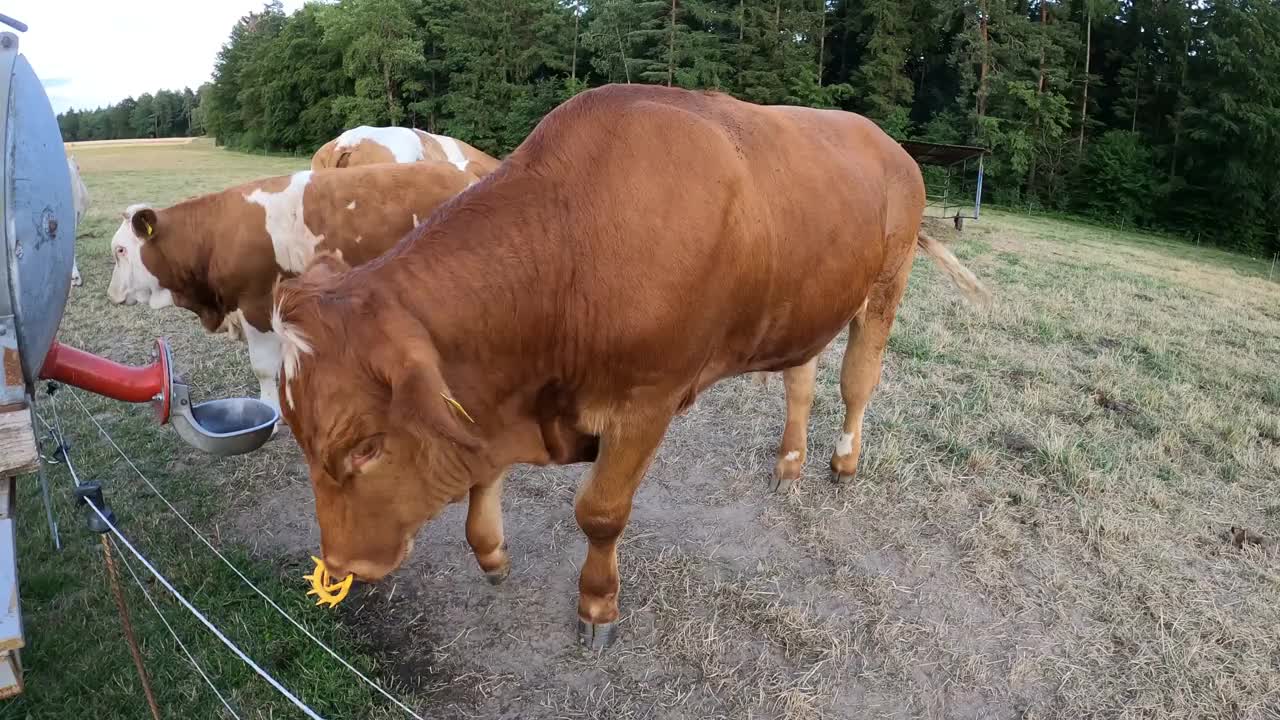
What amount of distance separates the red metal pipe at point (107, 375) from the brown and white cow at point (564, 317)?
63 cm

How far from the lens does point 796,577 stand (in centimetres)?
341

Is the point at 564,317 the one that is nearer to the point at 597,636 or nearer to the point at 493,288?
the point at 493,288

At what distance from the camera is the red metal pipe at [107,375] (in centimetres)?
223

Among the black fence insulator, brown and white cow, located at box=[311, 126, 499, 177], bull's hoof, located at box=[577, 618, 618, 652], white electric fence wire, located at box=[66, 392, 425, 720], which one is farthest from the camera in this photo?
brown and white cow, located at box=[311, 126, 499, 177]

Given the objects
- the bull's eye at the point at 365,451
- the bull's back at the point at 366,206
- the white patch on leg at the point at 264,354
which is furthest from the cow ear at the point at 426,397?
the white patch on leg at the point at 264,354

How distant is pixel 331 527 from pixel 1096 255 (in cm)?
1733

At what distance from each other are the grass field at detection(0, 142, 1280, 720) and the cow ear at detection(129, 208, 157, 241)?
1209 mm

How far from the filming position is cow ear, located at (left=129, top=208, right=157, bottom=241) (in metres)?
4.65

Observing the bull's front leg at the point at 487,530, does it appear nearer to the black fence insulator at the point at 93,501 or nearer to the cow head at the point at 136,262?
the black fence insulator at the point at 93,501

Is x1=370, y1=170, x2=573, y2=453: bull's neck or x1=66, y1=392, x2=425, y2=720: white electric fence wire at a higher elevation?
x1=370, y1=170, x2=573, y2=453: bull's neck

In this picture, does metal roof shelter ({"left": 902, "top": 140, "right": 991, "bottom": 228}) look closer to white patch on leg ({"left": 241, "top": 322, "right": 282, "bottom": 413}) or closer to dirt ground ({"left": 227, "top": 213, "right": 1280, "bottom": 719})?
dirt ground ({"left": 227, "top": 213, "right": 1280, "bottom": 719})

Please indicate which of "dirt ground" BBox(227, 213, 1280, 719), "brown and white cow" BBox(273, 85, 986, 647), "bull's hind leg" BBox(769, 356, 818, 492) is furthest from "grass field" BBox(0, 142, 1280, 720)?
"brown and white cow" BBox(273, 85, 986, 647)

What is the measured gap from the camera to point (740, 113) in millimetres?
3080

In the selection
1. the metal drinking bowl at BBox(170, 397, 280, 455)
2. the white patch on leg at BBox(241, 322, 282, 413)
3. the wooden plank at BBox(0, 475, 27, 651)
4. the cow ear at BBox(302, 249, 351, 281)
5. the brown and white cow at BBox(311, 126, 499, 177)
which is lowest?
the white patch on leg at BBox(241, 322, 282, 413)
